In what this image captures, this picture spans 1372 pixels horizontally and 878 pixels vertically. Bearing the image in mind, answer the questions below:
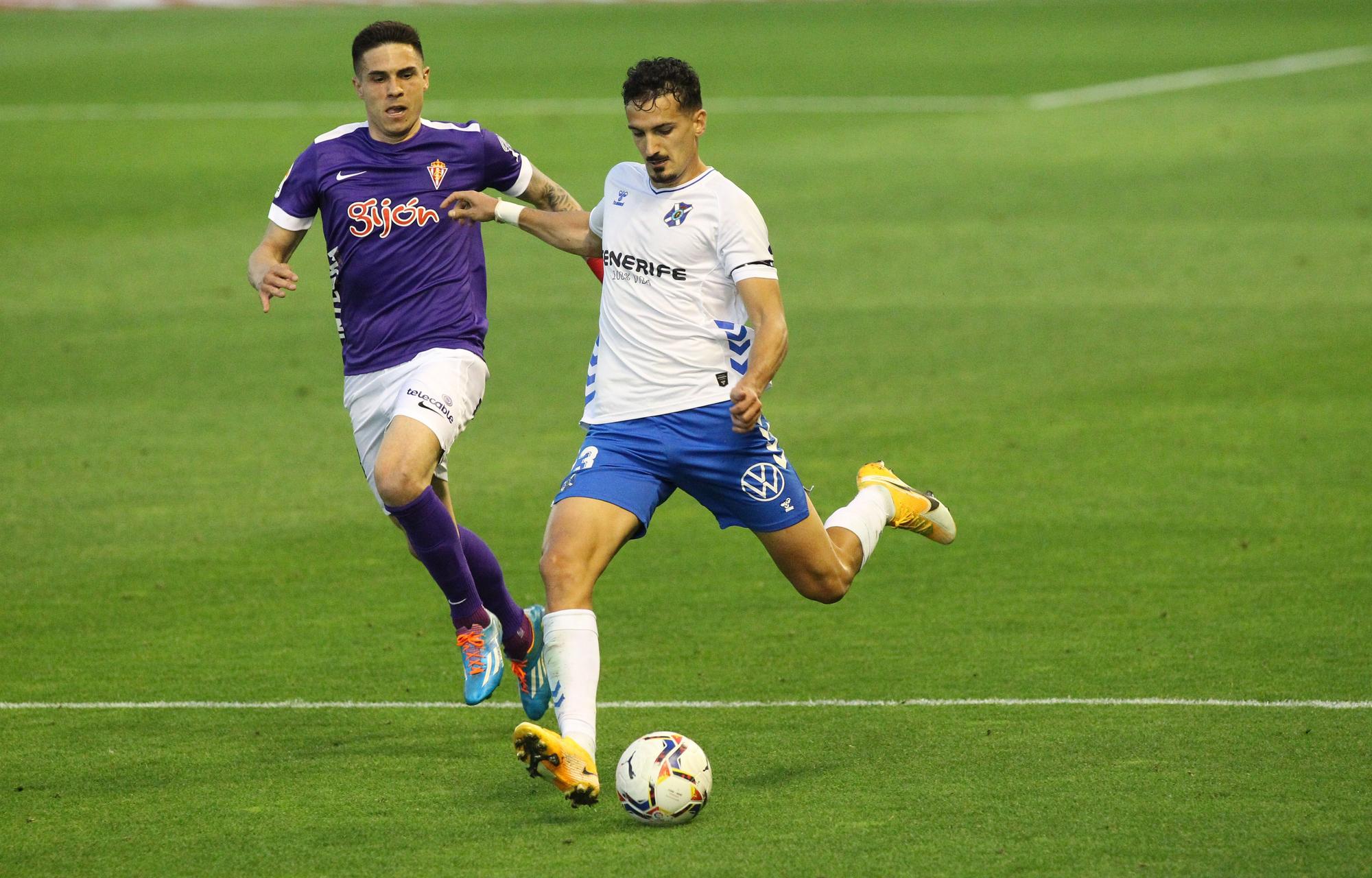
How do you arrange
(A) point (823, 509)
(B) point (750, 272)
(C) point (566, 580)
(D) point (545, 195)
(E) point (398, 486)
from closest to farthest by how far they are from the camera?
(C) point (566, 580) < (B) point (750, 272) < (E) point (398, 486) < (D) point (545, 195) < (A) point (823, 509)

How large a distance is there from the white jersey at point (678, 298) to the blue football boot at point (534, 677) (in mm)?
1279

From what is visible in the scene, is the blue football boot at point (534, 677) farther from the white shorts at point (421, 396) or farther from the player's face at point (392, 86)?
the player's face at point (392, 86)

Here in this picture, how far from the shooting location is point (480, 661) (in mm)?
8117

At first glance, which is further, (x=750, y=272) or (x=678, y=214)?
(x=678, y=214)

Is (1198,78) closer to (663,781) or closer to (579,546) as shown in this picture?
(579,546)

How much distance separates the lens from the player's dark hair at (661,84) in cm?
724

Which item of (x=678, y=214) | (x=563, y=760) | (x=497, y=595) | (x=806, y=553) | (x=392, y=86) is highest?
(x=392, y=86)

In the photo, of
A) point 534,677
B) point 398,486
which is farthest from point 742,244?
point 534,677

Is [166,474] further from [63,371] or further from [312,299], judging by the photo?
[312,299]

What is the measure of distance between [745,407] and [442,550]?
164 centimetres

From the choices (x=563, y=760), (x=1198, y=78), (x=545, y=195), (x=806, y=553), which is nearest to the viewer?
(x=563, y=760)

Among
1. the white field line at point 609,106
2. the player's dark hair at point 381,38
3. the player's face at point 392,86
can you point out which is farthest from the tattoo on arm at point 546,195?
the white field line at point 609,106

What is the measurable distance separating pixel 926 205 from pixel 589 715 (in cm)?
1629

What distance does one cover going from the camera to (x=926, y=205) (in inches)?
885
